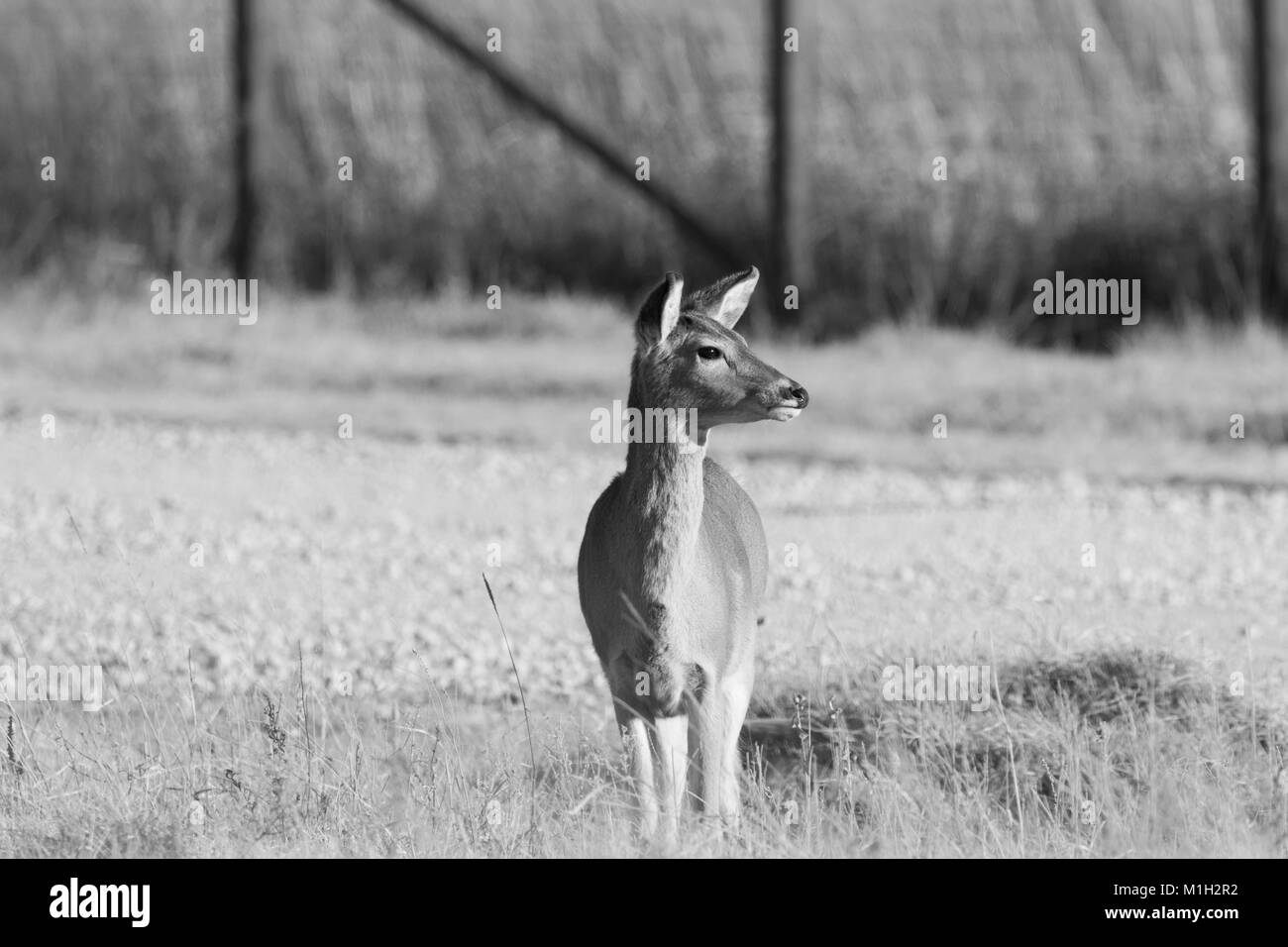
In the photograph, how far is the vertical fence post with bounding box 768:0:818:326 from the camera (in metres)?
14.8

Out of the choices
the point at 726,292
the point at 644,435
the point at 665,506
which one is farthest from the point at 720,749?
the point at 726,292

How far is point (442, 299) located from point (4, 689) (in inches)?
379

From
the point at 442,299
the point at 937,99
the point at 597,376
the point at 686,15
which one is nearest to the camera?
the point at 597,376

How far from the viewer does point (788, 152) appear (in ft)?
48.7

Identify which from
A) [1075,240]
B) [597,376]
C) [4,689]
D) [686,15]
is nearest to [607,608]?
[4,689]

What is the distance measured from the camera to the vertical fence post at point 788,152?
14781 mm

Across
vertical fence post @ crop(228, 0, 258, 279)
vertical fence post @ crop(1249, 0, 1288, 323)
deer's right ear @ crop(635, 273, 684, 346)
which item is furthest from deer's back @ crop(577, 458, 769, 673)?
vertical fence post @ crop(228, 0, 258, 279)

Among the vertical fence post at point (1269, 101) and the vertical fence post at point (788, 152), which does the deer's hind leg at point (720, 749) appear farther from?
the vertical fence post at point (788, 152)

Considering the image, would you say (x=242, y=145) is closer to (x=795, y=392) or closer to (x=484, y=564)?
(x=484, y=564)

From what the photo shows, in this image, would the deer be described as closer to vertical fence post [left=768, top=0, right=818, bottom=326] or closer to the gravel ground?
the gravel ground

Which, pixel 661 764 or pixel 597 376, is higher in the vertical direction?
pixel 597 376

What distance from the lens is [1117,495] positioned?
10.9 m

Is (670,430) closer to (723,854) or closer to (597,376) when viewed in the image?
(723,854)

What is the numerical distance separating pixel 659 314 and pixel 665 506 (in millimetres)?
497
